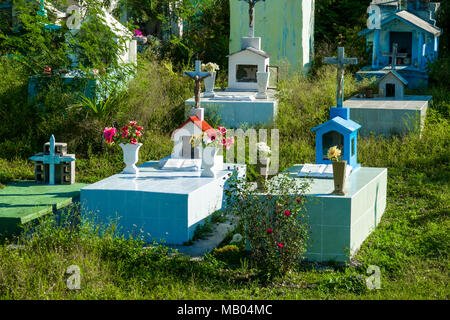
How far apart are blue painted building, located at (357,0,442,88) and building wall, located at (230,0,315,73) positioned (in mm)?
1592

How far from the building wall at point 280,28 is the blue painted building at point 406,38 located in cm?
159

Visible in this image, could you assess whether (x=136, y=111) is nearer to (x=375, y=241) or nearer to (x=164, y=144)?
(x=164, y=144)

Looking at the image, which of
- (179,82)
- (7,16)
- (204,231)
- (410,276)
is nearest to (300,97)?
(179,82)

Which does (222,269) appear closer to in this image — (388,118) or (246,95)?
(388,118)

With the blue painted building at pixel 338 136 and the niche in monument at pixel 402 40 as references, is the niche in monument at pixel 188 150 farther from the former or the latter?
the niche in monument at pixel 402 40

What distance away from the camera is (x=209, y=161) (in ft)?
33.4

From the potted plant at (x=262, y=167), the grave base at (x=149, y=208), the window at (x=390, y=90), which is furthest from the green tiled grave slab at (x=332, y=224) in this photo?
the window at (x=390, y=90)

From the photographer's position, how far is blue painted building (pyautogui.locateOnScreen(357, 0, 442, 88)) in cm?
1688

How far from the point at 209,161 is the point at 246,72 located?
6.45 m

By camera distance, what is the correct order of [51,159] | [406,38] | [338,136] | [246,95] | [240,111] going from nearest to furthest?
→ [338,136] → [51,159] → [240,111] → [246,95] → [406,38]

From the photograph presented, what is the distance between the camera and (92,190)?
9.02 m

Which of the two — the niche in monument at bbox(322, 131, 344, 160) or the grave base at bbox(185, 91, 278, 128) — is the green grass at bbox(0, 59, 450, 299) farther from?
the grave base at bbox(185, 91, 278, 128)

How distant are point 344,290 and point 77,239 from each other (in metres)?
3.05

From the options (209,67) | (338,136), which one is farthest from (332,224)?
(209,67)
